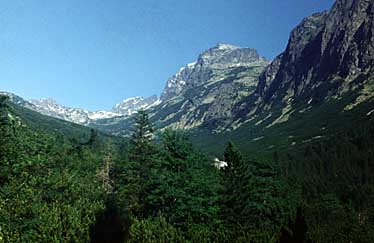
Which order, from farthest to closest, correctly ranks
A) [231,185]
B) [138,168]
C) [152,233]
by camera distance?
[138,168]
[231,185]
[152,233]

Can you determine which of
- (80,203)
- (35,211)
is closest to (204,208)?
(80,203)

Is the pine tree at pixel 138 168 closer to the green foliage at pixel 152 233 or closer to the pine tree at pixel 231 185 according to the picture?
the pine tree at pixel 231 185

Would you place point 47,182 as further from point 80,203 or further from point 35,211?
point 35,211

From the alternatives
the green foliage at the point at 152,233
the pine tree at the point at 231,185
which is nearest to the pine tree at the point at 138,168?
the pine tree at the point at 231,185

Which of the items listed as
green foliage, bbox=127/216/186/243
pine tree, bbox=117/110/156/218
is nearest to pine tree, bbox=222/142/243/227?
pine tree, bbox=117/110/156/218

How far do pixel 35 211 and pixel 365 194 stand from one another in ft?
595

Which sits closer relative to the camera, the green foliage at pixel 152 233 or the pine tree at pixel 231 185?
the green foliage at pixel 152 233

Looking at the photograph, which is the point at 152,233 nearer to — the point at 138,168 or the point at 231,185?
the point at 138,168

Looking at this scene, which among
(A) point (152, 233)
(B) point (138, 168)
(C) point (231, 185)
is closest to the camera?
(A) point (152, 233)

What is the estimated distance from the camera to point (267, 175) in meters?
94.8

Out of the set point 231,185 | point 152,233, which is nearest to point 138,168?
point 231,185


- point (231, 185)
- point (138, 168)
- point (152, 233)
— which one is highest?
point (138, 168)

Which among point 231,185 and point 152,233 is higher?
point 231,185

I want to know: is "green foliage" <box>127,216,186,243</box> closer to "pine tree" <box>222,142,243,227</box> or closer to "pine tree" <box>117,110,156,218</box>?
"pine tree" <box>117,110,156,218</box>
